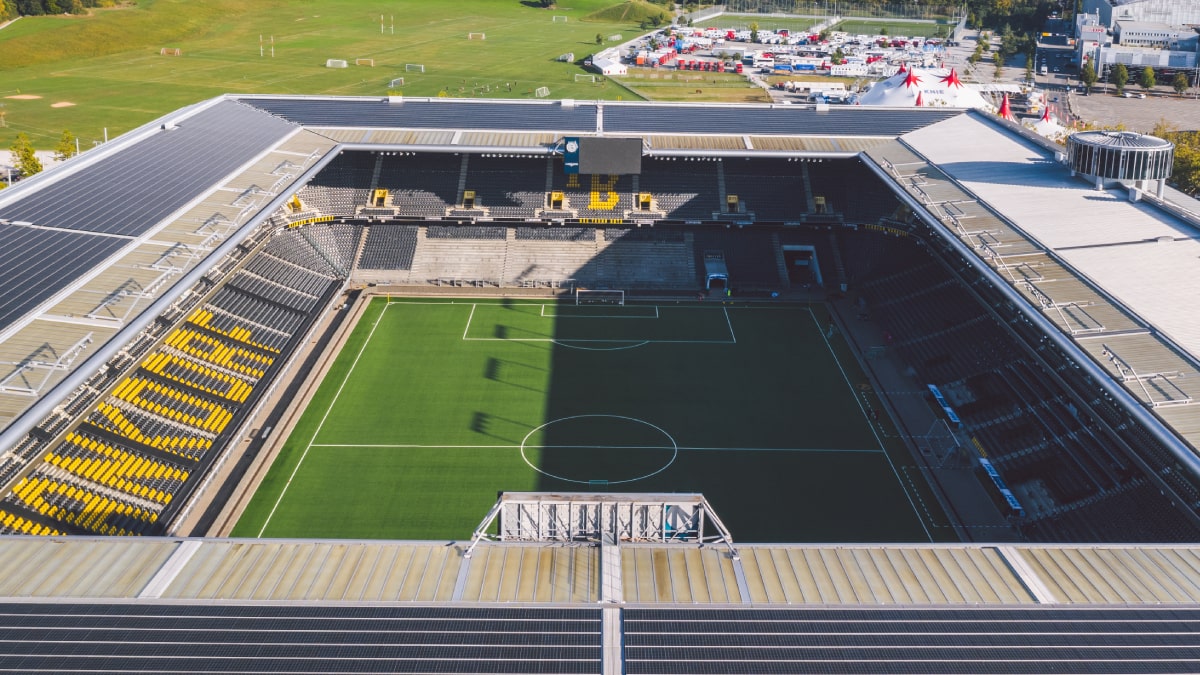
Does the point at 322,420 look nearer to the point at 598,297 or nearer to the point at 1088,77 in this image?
the point at 598,297

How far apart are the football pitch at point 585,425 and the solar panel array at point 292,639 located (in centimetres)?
1641

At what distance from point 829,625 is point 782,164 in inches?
2128

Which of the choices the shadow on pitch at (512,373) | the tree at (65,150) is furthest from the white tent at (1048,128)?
the tree at (65,150)

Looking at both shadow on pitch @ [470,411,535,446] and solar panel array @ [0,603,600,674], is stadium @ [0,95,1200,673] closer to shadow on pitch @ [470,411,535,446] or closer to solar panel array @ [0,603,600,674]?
solar panel array @ [0,603,600,674]

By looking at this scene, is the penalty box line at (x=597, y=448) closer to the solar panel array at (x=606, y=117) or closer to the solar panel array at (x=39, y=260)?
the solar panel array at (x=39, y=260)

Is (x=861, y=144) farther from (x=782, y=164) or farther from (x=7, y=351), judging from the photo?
(x=7, y=351)

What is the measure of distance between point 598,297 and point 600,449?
21.6 metres

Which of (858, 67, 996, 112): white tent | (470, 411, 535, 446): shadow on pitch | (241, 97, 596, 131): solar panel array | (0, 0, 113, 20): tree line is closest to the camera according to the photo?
(470, 411, 535, 446): shadow on pitch

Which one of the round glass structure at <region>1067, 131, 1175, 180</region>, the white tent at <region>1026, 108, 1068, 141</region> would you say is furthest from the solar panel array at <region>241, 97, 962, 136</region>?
the white tent at <region>1026, 108, 1068, 141</region>

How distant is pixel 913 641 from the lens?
2478 cm

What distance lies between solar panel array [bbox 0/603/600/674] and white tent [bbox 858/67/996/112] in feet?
308

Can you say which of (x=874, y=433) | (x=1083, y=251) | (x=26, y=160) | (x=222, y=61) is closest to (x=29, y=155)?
(x=26, y=160)

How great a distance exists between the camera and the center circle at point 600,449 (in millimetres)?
47500

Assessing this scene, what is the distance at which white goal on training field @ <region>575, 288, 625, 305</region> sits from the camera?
68938 mm
